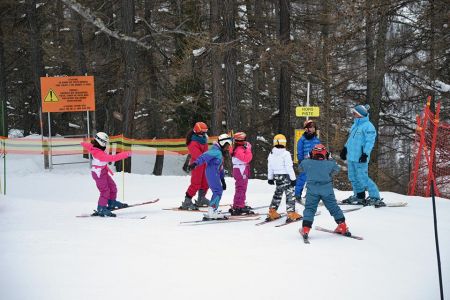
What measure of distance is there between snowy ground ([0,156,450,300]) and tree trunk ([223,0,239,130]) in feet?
20.7

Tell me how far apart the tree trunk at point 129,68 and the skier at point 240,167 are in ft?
28.5

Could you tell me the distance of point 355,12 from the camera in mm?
14664

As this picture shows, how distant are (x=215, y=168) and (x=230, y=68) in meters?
7.06

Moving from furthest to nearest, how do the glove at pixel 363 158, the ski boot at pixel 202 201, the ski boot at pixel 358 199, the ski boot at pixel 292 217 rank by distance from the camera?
the ski boot at pixel 202 201
the ski boot at pixel 358 199
the glove at pixel 363 158
the ski boot at pixel 292 217

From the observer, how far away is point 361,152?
953cm

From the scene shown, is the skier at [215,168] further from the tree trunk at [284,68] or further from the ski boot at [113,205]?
the tree trunk at [284,68]

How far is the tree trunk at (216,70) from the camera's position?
596 inches

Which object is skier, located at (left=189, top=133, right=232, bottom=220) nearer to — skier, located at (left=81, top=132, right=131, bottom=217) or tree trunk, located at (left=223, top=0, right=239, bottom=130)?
skier, located at (left=81, top=132, right=131, bottom=217)

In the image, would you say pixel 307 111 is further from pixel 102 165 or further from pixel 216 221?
pixel 102 165

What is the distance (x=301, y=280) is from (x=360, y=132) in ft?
15.5

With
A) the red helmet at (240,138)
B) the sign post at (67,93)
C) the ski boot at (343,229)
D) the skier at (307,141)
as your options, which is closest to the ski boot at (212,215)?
the red helmet at (240,138)

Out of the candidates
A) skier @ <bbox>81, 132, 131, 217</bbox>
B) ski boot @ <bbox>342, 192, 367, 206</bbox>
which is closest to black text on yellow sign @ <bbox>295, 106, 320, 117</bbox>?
ski boot @ <bbox>342, 192, 367, 206</bbox>

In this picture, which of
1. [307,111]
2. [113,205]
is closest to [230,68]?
[307,111]

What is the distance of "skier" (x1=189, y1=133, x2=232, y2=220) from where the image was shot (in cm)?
888
